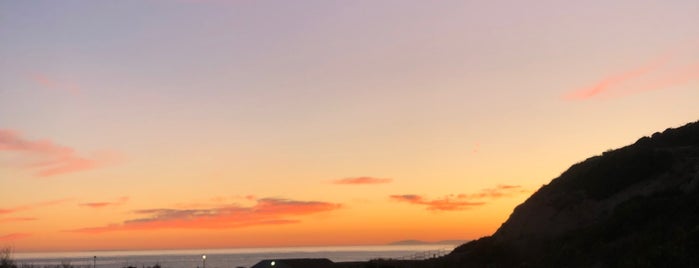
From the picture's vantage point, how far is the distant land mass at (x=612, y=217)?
41.8 metres

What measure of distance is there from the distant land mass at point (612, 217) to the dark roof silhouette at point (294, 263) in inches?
172

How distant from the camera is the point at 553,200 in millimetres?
61688

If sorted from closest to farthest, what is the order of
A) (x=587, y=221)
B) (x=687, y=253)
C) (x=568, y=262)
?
(x=687, y=253) < (x=568, y=262) < (x=587, y=221)

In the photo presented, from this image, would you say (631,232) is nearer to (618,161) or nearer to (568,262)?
(568,262)

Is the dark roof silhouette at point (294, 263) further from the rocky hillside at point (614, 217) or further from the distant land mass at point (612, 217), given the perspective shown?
the rocky hillside at point (614, 217)

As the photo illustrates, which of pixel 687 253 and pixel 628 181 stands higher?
pixel 628 181

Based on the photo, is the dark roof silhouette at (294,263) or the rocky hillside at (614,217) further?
the dark roof silhouette at (294,263)

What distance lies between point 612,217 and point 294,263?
79.0 ft

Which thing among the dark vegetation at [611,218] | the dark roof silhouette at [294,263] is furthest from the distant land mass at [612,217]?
the dark roof silhouette at [294,263]

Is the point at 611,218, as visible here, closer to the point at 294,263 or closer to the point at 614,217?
the point at 614,217

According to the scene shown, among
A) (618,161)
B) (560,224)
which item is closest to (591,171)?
(618,161)

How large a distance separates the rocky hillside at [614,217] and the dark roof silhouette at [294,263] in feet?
28.2

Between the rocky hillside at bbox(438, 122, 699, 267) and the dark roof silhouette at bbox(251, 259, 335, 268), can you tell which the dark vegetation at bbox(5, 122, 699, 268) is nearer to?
the rocky hillside at bbox(438, 122, 699, 267)

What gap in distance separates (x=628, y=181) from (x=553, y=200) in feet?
20.6
